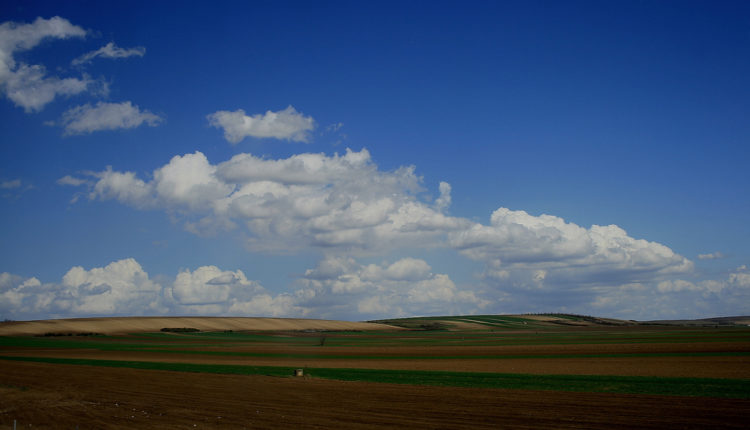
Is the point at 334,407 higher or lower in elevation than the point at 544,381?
higher

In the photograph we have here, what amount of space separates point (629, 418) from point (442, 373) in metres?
21.1

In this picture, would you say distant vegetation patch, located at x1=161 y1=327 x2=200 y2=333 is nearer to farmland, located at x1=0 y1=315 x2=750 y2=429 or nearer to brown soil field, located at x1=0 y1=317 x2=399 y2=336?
brown soil field, located at x1=0 y1=317 x2=399 y2=336

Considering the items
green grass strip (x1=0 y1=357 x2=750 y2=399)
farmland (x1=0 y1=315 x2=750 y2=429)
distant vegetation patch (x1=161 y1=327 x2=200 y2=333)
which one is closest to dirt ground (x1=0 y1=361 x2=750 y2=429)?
farmland (x1=0 y1=315 x2=750 y2=429)

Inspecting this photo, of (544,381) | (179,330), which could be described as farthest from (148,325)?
(544,381)

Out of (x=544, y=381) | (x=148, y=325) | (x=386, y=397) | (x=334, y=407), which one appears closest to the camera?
(x=334, y=407)

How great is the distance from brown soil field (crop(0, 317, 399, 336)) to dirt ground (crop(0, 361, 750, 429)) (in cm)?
10365

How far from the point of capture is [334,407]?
83.4ft

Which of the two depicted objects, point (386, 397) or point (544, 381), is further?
point (544, 381)

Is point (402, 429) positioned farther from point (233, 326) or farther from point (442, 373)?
point (233, 326)

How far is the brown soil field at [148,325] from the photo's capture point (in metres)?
126

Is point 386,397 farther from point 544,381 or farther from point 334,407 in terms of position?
point 544,381

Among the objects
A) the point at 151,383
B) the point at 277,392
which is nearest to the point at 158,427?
the point at 277,392

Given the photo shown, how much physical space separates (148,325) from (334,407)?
138 meters

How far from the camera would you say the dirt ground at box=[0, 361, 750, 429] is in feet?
68.6
